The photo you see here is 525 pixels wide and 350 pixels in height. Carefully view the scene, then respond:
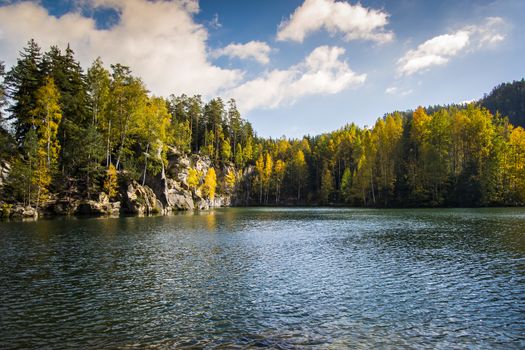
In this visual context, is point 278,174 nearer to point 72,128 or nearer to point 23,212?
point 72,128

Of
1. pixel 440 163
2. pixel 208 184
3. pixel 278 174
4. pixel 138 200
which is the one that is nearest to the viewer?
pixel 138 200

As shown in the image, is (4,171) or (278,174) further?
(278,174)

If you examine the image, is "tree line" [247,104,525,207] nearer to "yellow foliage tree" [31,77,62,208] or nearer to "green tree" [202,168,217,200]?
"green tree" [202,168,217,200]

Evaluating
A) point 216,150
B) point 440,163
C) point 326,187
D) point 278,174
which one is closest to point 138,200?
point 216,150

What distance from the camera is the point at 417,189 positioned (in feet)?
302

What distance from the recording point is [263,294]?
54.9 ft

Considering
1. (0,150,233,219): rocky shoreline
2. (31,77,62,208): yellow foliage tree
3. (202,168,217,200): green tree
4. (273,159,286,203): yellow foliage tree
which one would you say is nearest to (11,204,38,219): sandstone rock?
(0,150,233,219): rocky shoreline

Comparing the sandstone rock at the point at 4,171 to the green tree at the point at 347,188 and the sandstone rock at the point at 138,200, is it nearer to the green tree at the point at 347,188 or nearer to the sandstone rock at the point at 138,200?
the sandstone rock at the point at 138,200

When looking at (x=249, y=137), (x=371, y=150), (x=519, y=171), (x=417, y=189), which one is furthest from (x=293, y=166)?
(x=519, y=171)

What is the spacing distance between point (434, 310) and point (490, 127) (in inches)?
3655

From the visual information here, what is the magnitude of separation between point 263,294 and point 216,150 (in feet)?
394

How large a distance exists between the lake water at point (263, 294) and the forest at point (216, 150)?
33.9 meters

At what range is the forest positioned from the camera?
60062mm

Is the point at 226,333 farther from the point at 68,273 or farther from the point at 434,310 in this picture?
the point at 68,273
